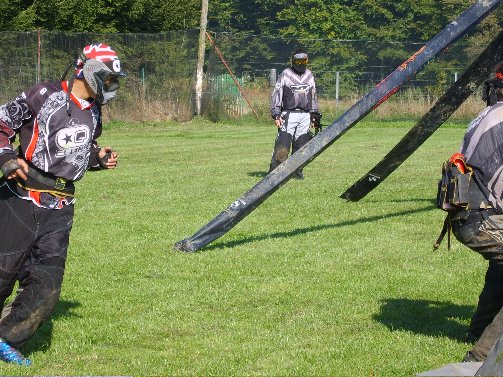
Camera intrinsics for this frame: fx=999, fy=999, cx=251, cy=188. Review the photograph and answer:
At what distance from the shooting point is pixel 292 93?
56.9 feet

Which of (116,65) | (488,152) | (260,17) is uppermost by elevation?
(116,65)

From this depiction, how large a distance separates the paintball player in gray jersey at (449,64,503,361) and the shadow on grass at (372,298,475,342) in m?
0.83

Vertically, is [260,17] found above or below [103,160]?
below

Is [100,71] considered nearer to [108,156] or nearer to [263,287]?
[108,156]

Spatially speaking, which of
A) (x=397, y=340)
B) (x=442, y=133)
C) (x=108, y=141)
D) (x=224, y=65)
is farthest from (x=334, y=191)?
(x=224, y=65)

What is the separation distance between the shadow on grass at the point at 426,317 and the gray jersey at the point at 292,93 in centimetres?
900

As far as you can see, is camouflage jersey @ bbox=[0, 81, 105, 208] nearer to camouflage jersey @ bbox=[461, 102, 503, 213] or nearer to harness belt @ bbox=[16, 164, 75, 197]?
harness belt @ bbox=[16, 164, 75, 197]

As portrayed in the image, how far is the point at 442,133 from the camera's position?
29906 millimetres

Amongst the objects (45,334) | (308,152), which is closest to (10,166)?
(45,334)

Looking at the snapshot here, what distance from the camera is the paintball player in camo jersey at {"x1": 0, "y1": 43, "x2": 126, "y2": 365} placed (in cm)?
677

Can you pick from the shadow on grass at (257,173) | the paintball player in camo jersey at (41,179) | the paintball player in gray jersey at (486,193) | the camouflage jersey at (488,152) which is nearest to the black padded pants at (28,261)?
the paintball player in camo jersey at (41,179)

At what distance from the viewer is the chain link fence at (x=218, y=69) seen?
3133 cm

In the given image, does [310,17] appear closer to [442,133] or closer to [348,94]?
[348,94]

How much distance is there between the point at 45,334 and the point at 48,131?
1.64 meters
